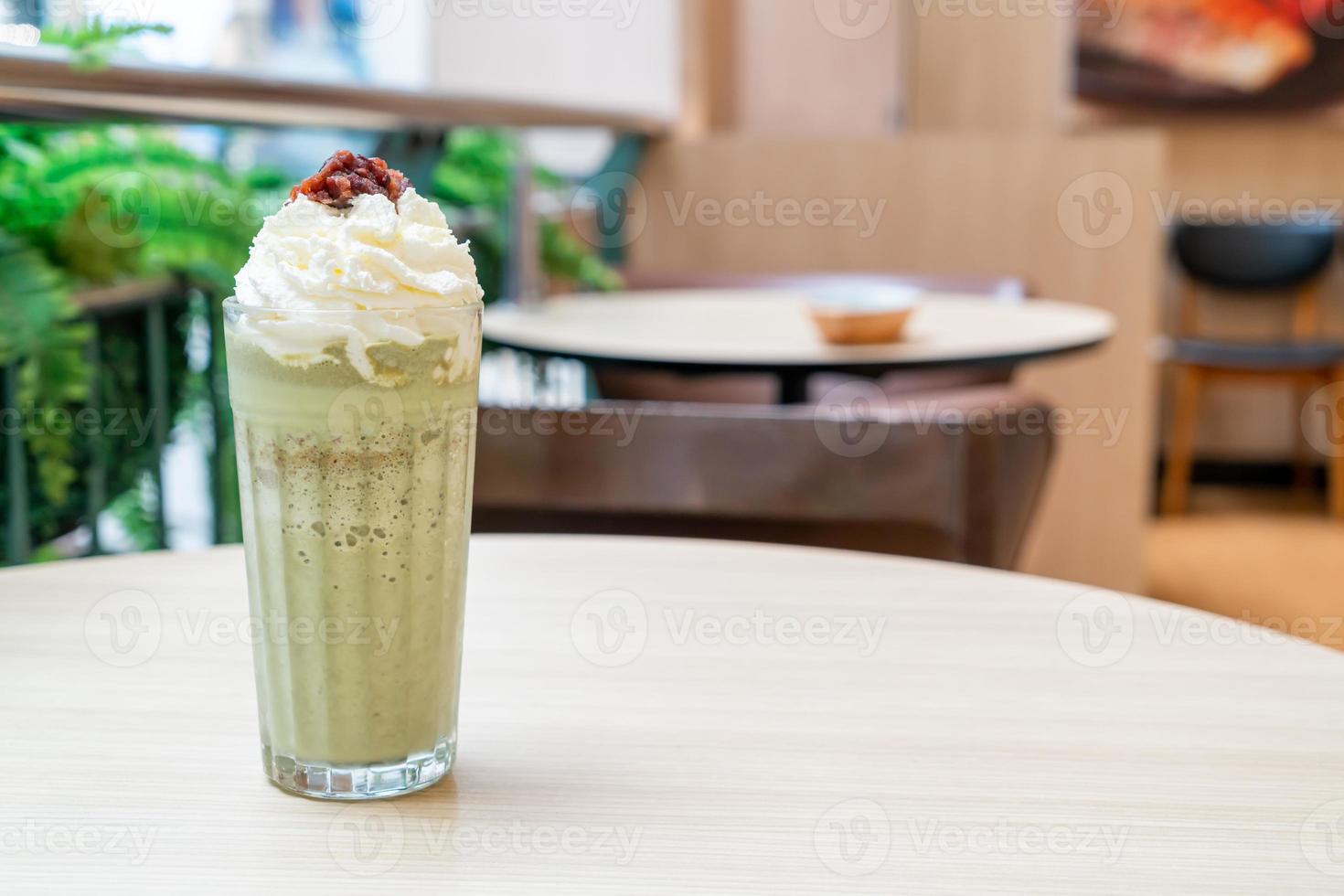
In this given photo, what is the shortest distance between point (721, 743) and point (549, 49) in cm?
382

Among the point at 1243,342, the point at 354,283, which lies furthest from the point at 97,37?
the point at 1243,342

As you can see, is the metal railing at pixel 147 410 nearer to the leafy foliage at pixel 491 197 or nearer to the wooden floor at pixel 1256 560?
the leafy foliage at pixel 491 197

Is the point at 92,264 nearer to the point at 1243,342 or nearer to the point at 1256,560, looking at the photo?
the point at 1256,560

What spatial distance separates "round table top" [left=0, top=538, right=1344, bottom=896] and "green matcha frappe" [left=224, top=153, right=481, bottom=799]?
33mm

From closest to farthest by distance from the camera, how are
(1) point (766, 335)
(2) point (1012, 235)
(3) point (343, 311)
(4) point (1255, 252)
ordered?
(3) point (343, 311) < (1) point (766, 335) < (2) point (1012, 235) < (4) point (1255, 252)

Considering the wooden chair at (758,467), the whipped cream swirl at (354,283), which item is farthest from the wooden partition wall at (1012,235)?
the whipped cream swirl at (354,283)

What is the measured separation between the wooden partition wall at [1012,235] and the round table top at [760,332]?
84cm

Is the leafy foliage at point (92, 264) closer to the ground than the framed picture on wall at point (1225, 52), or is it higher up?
closer to the ground

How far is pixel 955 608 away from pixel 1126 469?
304cm

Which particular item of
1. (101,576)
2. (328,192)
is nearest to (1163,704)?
(328,192)

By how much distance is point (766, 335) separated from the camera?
2285mm

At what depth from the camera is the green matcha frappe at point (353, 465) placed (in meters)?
0.58

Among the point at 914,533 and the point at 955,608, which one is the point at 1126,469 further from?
the point at 955,608

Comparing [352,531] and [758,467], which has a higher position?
[352,531]
